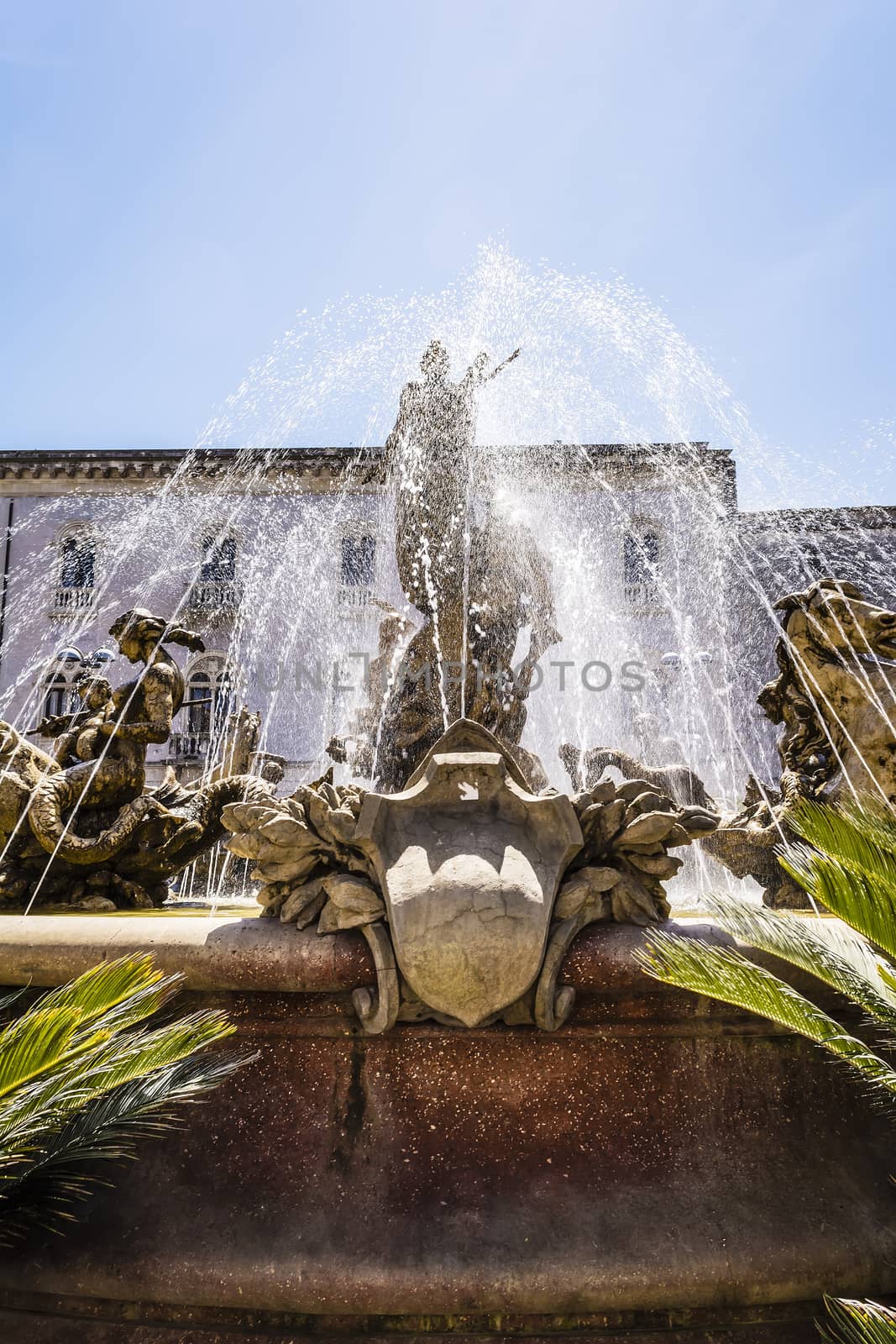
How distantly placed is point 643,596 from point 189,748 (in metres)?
15.0

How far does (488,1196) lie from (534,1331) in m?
0.36

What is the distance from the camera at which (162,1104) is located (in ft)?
9.81

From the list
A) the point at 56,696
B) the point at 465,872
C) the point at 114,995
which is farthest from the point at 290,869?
the point at 56,696

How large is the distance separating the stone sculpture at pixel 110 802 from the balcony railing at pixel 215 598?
25386mm

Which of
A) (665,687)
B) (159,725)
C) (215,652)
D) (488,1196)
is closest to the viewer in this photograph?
(488,1196)

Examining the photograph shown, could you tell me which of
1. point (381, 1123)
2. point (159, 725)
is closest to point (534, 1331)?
point (381, 1123)

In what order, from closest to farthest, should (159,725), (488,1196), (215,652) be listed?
(488,1196)
(159,725)
(215,652)

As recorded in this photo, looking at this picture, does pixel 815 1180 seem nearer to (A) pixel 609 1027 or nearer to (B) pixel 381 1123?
(A) pixel 609 1027

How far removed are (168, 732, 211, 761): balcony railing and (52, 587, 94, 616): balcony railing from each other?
6.17m

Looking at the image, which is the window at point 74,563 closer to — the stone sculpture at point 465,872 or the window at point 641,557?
the window at point 641,557

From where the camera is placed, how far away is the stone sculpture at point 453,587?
639 centimetres

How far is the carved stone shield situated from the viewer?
2.87m

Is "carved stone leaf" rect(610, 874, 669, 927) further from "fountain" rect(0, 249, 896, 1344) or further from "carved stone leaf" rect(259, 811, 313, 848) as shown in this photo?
"carved stone leaf" rect(259, 811, 313, 848)

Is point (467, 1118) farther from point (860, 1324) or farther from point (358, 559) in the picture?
point (358, 559)
